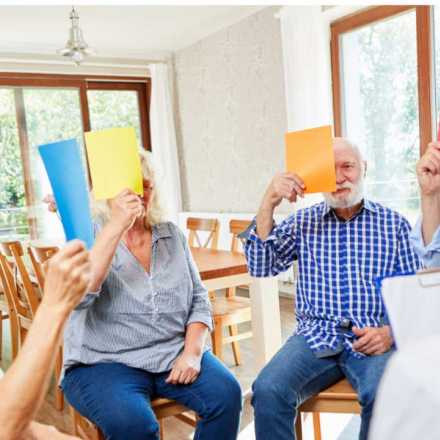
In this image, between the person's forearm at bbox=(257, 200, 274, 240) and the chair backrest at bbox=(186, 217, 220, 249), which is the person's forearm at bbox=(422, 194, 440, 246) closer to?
the person's forearm at bbox=(257, 200, 274, 240)

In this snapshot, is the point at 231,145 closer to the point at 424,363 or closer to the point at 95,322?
the point at 95,322

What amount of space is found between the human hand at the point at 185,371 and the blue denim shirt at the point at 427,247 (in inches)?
28.9

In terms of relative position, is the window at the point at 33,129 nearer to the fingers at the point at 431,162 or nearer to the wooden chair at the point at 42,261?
the wooden chair at the point at 42,261

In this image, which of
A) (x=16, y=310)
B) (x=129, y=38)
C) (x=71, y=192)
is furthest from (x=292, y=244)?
(x=129, y=38)

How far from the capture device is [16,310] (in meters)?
2.90

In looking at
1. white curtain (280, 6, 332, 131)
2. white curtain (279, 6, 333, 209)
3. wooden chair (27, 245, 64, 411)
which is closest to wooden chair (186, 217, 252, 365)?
wooden chair (27, 245, 64, 411)

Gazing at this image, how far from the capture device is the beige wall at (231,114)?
4315mm

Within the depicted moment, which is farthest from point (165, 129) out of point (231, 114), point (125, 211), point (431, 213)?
point (431, 213)

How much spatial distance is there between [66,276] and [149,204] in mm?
1027

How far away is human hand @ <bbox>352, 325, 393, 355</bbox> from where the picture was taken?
1.56m

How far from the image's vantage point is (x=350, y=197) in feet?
5.57

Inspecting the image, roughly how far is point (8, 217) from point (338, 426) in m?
3.96

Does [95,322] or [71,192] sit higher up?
[71,192]

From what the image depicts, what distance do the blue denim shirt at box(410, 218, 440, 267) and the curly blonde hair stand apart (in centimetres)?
82
